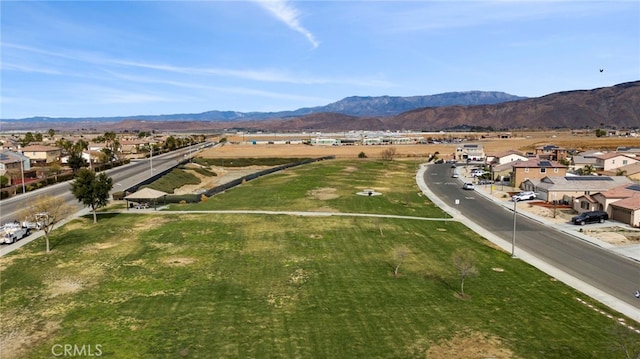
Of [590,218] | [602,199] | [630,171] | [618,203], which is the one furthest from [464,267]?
[630,171]

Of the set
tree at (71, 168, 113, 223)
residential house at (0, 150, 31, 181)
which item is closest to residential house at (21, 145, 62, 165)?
residential house at (0, 150, 31, 181)

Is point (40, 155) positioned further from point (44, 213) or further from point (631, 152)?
point (631, 152)

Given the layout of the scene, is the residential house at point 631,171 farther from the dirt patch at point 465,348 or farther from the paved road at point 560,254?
the dirt patch at point 465,348

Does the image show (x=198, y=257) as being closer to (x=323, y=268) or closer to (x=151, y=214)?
(x=323, y=268)

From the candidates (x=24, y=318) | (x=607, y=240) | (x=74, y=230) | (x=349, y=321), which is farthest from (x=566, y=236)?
(x=74, y=230)

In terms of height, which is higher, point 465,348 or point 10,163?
point 10,163

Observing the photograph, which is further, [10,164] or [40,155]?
[40,155]

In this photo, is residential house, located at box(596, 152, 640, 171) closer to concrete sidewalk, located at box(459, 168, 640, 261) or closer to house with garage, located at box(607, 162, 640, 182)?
house with garage, located at box(607, 162, 640, 182)
